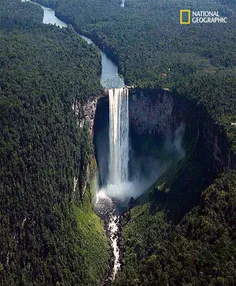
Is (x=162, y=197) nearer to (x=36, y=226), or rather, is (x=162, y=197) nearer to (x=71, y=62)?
(x=36, y=226)

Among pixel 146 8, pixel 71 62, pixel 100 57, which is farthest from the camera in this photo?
pixel 146 8

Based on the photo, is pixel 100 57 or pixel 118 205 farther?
pixel 100 57

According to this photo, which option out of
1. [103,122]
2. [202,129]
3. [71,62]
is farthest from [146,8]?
[202,129]

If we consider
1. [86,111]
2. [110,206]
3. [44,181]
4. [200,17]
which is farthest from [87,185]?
[200,17]

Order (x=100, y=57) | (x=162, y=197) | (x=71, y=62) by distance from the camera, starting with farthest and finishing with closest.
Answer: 1. (x=100, y=57)
2. (x=71, y=62)
3. (x=162, y=197)

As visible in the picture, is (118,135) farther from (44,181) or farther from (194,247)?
(194,247)

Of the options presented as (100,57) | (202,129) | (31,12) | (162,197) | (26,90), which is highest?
(31,12)

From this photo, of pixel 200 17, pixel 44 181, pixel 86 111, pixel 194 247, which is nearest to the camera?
pixel 194 247
